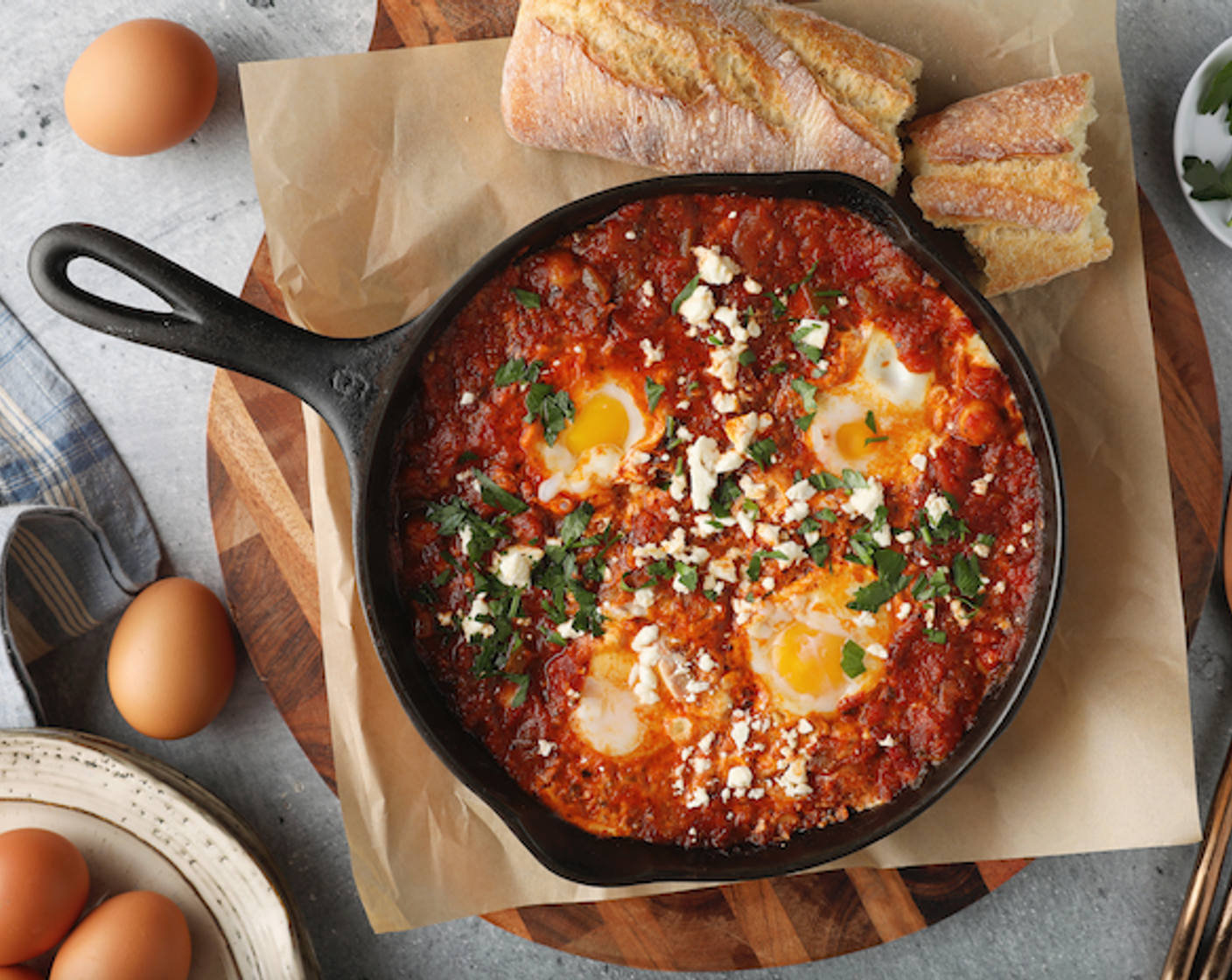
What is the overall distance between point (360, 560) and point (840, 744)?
5.08 feet

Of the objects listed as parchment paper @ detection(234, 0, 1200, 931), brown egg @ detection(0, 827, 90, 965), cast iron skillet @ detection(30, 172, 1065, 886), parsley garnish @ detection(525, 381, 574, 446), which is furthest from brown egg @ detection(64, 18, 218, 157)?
brown egg @ detection(0, 827, 90, 965)

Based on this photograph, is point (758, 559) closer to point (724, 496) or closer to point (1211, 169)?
point (724, 496)

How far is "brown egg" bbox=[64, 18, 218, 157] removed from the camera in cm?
307

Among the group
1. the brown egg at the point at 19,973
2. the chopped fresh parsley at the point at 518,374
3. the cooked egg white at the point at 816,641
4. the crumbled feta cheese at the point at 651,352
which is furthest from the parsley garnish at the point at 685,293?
the brown egg at the point at 19,973

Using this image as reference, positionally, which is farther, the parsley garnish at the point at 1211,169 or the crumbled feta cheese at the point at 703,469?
the parsley garnish at the point at 1211,169

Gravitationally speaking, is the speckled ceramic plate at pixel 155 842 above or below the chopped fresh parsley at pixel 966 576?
below

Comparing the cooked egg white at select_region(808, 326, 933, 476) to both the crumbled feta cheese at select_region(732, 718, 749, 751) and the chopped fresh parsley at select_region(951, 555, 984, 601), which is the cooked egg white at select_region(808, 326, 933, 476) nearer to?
the chopped fresh parsley at select_region(951, 555, 984, 601)

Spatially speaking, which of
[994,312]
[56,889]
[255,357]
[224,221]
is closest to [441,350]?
[255,357]

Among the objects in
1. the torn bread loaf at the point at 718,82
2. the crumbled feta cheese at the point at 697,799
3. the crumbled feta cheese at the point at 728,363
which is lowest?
the crumbled feta cheese at the point at 697,799

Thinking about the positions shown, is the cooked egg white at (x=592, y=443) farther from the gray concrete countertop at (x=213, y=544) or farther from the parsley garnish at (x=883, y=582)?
the gray concrete countertop at (x=213, y=544)

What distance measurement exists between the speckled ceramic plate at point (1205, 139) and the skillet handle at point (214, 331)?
2.76 metres

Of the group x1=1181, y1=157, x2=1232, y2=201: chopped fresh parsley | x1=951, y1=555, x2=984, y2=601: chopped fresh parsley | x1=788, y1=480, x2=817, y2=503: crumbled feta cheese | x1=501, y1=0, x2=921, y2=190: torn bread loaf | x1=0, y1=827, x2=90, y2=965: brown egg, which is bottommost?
x1=0, y1=827, x2=90, y2=965: brown egg

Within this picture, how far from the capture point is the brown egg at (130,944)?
295cm

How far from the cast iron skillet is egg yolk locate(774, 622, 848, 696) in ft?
1.41
